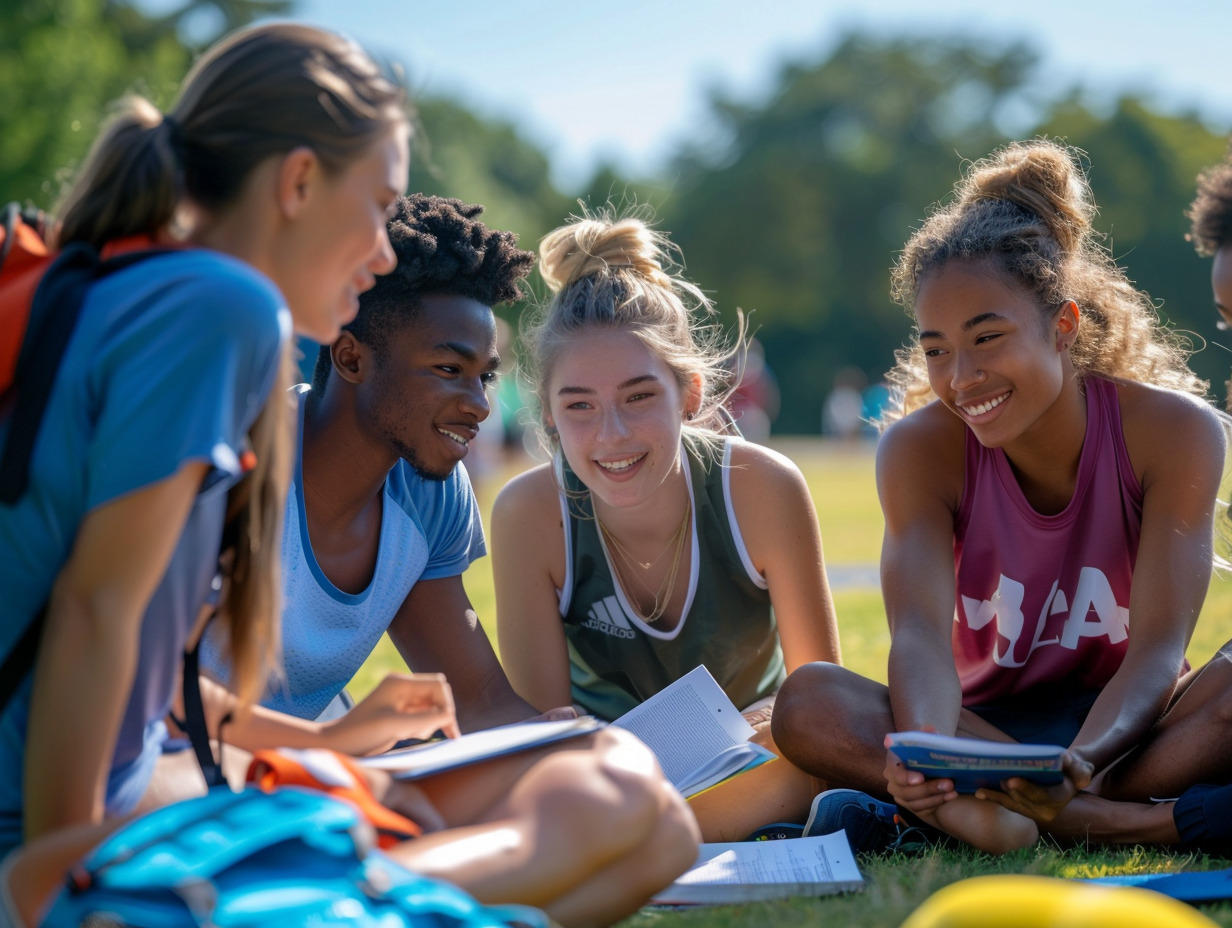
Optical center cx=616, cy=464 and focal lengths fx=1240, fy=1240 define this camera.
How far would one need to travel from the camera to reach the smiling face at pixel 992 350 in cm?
371

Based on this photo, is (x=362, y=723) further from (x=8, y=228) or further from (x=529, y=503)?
(x=529, y=503)

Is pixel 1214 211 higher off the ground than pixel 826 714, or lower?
higher

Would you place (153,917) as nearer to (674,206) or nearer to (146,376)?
(146,376)

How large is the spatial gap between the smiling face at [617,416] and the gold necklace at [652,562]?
0.61ft

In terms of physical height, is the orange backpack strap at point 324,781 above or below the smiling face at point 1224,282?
below

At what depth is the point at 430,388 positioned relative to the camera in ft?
12.5

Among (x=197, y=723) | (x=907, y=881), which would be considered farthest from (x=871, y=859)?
(x=197, y=723)

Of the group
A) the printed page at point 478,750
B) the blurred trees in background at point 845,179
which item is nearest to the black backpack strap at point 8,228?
the printed page at point 478,750

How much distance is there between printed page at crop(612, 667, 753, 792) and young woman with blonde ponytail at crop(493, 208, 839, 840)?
1.51 ft

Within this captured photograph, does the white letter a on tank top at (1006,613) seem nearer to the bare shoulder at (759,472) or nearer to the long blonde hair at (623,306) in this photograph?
the bare shoulder at (759,472)

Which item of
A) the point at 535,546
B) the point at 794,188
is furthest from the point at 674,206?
the point at 535,546

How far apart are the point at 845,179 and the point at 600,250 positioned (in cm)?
5430

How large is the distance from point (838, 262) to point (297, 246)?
54109mm

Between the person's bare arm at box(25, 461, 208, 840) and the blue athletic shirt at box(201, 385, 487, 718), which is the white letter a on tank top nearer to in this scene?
the blue athletic shirt at box(201, 385, 487, 718)
